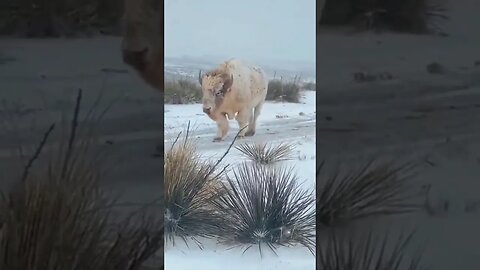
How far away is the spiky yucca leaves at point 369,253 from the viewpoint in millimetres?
3133

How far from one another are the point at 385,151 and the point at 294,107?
418 mm

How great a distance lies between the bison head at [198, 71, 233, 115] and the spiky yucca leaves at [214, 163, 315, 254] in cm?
28

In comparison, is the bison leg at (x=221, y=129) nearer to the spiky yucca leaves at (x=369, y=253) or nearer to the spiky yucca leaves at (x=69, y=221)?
the spiky yucca leaves at (x=69, y=221)

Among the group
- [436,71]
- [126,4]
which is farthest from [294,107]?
[126,4]

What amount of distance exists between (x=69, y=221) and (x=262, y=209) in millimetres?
777

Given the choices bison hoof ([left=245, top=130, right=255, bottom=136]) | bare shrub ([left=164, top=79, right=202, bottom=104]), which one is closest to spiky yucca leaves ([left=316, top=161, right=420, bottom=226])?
bison hoof ([left=245, top=130, right=255, bottom=136])

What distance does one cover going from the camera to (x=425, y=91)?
3164 mm

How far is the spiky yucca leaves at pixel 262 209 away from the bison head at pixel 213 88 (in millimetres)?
277

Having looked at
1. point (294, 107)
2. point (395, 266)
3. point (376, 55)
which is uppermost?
point (376, 55)

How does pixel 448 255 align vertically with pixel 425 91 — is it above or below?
below

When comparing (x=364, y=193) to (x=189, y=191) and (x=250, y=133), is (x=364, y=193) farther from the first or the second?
(x=189, y=191)

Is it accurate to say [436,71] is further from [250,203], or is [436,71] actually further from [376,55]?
[250,203]

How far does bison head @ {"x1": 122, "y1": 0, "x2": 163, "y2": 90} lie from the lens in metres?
3.12

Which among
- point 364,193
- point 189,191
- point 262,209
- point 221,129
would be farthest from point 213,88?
point 364,193
